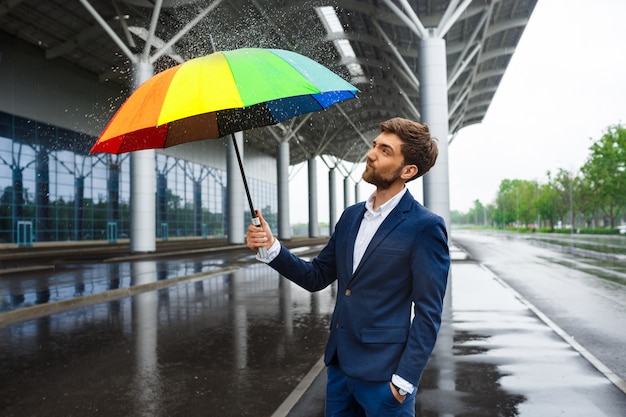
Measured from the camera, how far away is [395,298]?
Answer: 223 centimetres

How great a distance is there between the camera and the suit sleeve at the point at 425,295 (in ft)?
A: 6.87

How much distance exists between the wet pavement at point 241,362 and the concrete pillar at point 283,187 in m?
41.3

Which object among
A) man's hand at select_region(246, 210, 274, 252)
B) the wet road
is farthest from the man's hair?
the wet road

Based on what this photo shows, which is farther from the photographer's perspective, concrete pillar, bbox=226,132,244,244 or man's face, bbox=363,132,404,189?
concrete pillar, bbox=226,132,244,244

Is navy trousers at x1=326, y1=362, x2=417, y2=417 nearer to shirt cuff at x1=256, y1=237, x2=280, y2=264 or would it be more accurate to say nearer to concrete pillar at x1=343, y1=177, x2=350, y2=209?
shirt cuff at x1=256, y1=237, x2=280, y2=264

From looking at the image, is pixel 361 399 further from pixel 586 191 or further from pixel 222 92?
pixel 586 191

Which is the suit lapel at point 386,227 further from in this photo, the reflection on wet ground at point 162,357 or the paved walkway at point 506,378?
the reflection on wet ground at point 162,357

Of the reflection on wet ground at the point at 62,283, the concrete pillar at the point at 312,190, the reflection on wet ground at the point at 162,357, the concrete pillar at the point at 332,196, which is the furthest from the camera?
the concrete pillar at the point at 332,196

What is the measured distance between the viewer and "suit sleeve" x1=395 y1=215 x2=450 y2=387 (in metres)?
2.09

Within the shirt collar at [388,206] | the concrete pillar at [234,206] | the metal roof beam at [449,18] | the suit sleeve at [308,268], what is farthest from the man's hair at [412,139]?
the concrete pillar at [234,206]

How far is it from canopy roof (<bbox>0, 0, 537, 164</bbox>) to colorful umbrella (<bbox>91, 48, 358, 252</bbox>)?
57.0 feet

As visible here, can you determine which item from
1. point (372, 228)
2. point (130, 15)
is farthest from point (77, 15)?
point (372, 228)

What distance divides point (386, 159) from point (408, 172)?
11cm

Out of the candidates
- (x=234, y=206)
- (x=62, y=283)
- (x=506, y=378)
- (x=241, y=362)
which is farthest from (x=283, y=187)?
(x=506, y=378)
